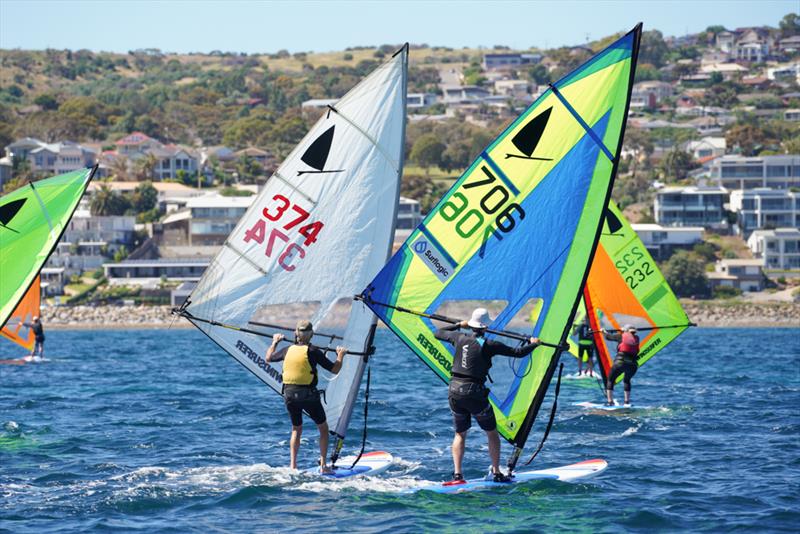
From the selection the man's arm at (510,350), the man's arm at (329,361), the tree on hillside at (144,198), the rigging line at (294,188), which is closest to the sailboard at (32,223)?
the rigging line at (294,188)

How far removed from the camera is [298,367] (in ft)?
52.4

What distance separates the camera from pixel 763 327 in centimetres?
9012

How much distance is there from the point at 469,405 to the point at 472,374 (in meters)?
0.37

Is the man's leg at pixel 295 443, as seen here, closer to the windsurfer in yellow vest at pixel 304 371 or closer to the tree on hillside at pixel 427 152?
the windsurfer in yellow vest at pixel 304 371

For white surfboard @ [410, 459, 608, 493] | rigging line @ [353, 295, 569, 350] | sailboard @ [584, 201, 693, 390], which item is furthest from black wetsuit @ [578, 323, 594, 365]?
rigging line @ [353, 295, 569, 350]

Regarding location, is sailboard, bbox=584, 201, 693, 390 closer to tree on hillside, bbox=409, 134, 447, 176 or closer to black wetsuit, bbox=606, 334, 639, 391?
black wetsuit, bbox=606, 334, 639, 391

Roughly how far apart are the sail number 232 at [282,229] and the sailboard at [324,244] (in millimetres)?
13

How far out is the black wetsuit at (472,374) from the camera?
15.1m

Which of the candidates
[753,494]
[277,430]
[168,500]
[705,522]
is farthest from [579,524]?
[277,430]

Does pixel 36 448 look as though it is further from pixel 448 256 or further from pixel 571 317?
pixel 571 317

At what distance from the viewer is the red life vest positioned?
24620 millimetres

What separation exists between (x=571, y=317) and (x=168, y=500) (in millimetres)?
5285

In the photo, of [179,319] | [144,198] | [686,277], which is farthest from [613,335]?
[144,198]

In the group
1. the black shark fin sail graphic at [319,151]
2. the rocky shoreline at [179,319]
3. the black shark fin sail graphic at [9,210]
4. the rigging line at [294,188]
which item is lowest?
the rocky shoreline at [179,319]
